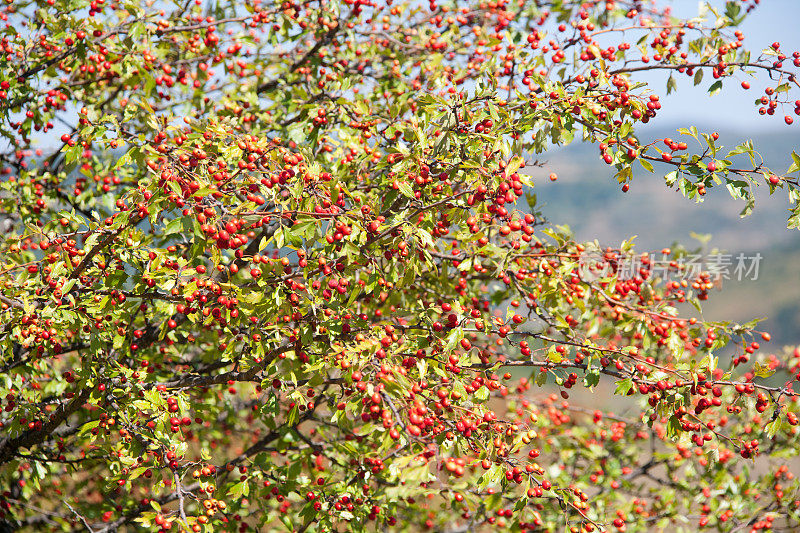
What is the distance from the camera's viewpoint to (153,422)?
4234mm

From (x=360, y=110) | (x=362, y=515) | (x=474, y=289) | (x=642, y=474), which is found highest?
(x=360, y=110)

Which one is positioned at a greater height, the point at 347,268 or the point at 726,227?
the point at 726,227

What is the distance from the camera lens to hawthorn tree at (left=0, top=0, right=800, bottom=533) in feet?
11.8

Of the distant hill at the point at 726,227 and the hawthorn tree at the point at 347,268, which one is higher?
→ the distant hill at the point at 726,227

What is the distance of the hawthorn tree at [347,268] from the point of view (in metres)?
3.60

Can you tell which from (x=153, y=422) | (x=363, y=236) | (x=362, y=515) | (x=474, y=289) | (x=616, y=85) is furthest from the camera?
(x=474, y=289)

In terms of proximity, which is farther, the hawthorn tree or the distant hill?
the distant hill

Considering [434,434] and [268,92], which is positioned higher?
[268,92]

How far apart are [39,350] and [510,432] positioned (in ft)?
11.4

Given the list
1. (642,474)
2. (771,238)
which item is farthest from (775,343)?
(642,474)

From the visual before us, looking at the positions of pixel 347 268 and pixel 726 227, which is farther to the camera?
pixel 726 227

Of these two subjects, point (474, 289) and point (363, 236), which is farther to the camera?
point (474, 289)

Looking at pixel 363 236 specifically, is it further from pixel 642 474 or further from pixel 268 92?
pixel 642 474

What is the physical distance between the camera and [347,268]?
377 cm
